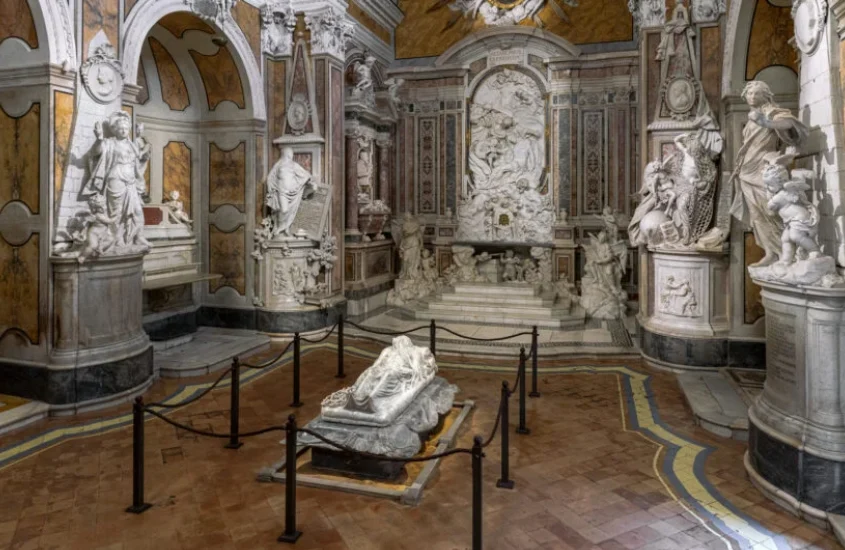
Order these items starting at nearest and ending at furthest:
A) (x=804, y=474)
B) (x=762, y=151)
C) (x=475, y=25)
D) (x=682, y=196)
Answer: (x=804, y=474), (x=762, y=151), (x=682, y=196), (x=475, y=25)

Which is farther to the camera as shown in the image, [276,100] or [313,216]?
[276,100]

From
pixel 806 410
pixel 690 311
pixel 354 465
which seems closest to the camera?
pixel 806 410

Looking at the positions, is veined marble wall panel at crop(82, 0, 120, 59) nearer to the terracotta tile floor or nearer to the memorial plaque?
the memorial plaque

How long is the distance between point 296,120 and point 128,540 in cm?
839

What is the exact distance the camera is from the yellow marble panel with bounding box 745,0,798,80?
7.77 meters

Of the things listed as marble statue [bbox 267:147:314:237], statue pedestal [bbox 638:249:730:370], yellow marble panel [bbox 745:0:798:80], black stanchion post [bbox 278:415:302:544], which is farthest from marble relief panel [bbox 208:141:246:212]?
yellow marble panel [bbox 745:0:798:80]

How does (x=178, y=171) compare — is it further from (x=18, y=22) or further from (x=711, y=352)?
(x=711, y=352)

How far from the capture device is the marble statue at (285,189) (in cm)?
1090

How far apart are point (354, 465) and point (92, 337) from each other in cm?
393

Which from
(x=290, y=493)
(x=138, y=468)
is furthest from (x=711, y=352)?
(x=138, y=468)

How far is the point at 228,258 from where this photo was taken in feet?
36.6

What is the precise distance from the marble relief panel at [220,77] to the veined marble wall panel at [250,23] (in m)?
0.52

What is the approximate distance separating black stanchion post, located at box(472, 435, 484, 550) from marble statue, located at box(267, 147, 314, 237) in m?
7.84

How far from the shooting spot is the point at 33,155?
6918 millimetres
